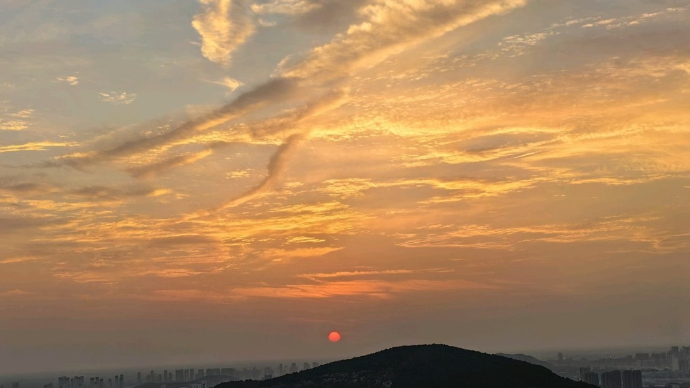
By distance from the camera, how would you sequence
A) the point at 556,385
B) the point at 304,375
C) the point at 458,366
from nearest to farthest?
the point at 556,385 → the point at 458,366 → the point at 304,375

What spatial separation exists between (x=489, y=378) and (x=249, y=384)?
127 ft

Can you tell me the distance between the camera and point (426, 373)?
109188mm

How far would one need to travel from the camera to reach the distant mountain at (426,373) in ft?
345

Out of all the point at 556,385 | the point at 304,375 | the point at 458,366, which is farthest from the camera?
the point at 304,375

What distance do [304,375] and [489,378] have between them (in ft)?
96.7

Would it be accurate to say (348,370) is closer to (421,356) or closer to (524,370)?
(421,356)

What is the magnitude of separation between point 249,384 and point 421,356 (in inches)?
1079

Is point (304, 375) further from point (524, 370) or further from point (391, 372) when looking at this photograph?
point (524, 370)

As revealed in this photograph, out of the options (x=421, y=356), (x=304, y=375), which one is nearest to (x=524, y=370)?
(x=421, y=356)

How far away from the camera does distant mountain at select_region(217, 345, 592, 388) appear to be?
105062 mm

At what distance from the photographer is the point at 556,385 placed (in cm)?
10419

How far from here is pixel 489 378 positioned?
105 m

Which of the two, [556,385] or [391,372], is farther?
[391,372]

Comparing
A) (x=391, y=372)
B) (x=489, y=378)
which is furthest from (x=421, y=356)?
(x=489, y=378)
